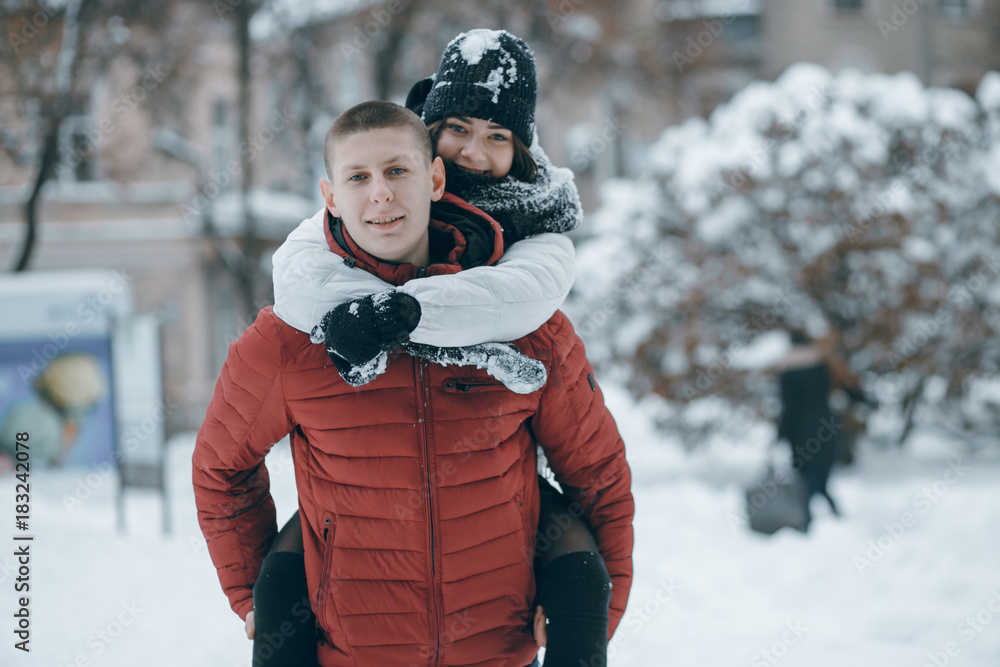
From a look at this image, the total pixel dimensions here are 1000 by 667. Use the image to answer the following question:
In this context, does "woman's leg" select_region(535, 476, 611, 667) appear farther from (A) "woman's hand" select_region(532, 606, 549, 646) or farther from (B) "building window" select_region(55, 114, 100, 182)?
(B) "building window" select_region(55, 114, 100, 182)

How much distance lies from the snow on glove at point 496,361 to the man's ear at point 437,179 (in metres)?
0.45

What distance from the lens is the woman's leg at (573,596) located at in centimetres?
184

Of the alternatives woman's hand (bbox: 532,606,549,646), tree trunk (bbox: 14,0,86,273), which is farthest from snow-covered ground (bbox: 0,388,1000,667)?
tree trunk (bbox: 14,0,86,273)

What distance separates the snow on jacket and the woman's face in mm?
383

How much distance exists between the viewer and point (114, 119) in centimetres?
1353

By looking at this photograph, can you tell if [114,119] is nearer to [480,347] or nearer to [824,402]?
[824,402]

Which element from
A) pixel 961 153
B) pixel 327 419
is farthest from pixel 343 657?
pixel 961 153

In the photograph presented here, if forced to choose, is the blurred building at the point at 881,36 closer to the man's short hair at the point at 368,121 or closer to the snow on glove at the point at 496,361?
the man's short hair at the point at 368,121

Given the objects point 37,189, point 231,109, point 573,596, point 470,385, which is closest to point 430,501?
point 470,385

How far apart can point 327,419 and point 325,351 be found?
0.15m

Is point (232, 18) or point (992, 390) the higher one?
point (232, 18)

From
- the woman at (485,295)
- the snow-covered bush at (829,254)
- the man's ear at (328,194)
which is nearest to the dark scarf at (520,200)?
the woman at (485,295)

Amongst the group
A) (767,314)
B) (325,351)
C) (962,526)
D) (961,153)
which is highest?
(961,153)

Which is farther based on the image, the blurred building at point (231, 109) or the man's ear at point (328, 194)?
the blurred building at point (231, 109)
